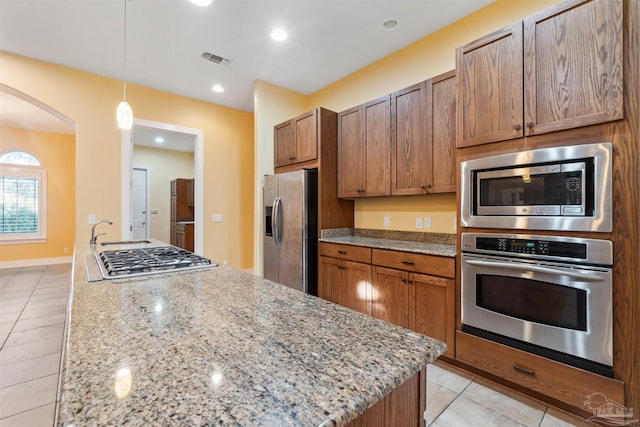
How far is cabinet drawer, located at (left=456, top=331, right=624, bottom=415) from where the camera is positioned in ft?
4.95

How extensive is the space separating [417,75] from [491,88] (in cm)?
117

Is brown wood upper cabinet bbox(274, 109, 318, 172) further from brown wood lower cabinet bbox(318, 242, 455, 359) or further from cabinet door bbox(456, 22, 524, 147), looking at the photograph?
cabinet door bbox(456, 22, 524, 147)

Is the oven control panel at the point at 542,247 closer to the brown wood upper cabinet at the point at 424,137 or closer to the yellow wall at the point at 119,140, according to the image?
the brown wood upper cabinet at the point at 424,137

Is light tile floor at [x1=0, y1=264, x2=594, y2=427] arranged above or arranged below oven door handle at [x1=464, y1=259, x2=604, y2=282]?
below

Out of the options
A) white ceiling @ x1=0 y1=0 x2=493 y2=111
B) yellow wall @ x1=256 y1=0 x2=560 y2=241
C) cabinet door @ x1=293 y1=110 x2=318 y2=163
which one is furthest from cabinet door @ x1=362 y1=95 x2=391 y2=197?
white ceiling @ x1=0 y1=0 x2=493 y2=111

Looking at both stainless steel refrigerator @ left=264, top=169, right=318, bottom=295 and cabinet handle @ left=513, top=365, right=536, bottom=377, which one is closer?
cabinet handle @ left=513, top=365, right=536, bottom=377

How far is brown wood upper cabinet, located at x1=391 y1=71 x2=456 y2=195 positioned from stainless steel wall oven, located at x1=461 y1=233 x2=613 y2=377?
0.71 metres

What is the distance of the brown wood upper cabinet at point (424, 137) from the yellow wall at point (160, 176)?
632 cm

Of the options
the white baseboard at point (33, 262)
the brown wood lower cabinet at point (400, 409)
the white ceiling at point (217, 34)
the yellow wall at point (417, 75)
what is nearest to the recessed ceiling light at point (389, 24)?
the white ceiling at point (217, 34)

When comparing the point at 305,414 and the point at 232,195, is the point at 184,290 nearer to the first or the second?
the point at 305,414

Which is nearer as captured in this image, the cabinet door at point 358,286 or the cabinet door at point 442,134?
the cabinet door at point 442,134

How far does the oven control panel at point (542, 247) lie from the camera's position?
151 cm

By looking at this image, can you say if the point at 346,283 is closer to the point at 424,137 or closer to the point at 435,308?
the point at 435,308

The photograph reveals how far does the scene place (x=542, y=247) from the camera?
5.59ft
